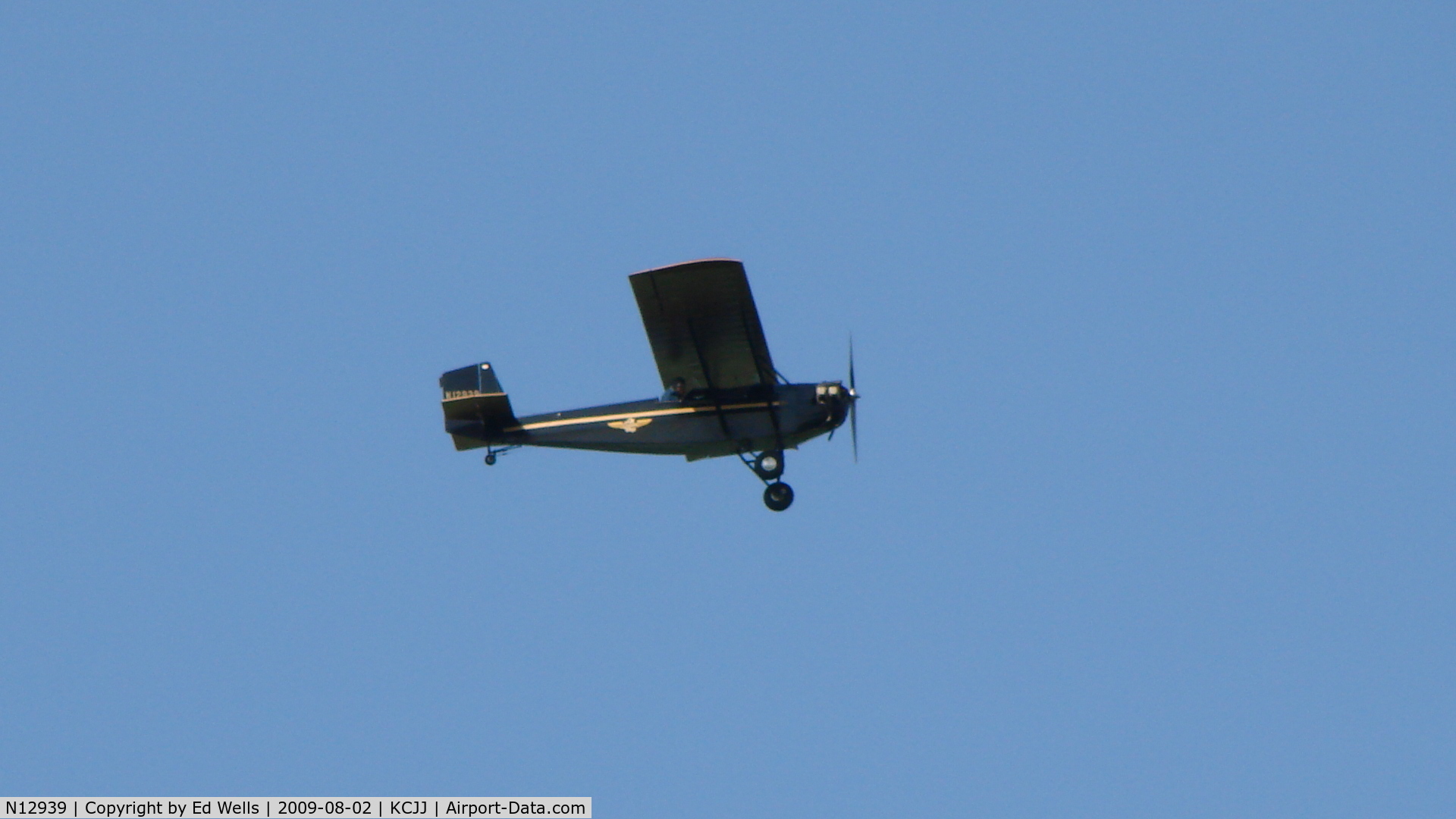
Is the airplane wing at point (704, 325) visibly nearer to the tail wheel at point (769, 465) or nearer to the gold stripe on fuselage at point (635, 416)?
the gold stripe on fuselage at point (635, 416)

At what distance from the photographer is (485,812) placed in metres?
21.3

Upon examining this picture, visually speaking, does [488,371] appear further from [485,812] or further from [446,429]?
[485,812]

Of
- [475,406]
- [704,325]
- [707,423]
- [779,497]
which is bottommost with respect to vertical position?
[779,497]

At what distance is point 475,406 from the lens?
25000 mm

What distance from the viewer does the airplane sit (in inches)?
894

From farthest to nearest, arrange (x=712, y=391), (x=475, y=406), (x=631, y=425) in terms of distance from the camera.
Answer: (x=475, y=406) → (x=631, y=425) → (x=712, y=391)

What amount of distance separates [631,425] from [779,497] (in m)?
2.16

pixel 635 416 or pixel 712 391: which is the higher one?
pixel 712 391

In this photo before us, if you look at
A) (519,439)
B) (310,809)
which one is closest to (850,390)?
(519,439)

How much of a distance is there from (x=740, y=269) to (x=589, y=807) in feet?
21.5

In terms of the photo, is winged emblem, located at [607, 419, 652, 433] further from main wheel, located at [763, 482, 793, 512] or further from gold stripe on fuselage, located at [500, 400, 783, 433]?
main wheel, located at [763, 482, 793, 512]

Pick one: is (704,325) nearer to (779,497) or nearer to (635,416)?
(635,416)

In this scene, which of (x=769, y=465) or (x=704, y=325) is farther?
(x=769, y=465)

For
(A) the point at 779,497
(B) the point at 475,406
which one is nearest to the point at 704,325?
(A) the point at 779,497
